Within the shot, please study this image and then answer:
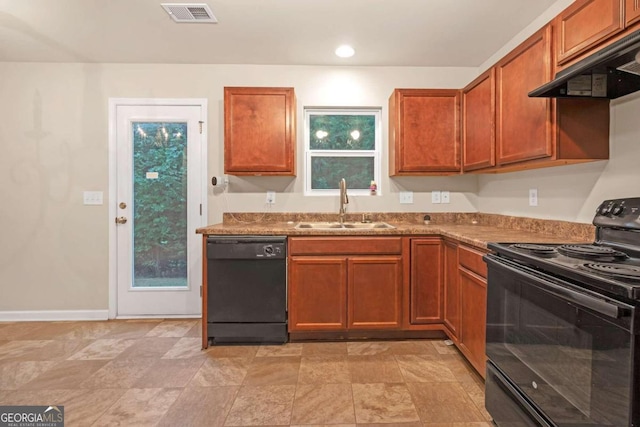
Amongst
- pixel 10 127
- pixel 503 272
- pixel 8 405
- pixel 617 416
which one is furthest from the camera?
pixel 10 127

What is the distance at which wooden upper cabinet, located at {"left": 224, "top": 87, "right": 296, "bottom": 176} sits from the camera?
2723mm

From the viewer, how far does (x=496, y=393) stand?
4.99ft

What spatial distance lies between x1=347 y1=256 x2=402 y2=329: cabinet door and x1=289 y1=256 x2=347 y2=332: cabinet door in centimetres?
8

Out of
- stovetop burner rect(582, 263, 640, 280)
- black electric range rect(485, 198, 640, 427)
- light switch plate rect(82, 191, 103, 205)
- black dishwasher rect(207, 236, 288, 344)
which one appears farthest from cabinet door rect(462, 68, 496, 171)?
light switch plate rect(82, 191, 103, 205)

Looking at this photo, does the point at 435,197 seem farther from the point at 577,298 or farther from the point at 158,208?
the point at 158,208

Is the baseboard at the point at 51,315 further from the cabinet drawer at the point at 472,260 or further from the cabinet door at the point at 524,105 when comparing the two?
the cabinet door at the point at 524,105

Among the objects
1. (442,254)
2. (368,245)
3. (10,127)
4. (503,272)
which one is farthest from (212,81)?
(503,272)

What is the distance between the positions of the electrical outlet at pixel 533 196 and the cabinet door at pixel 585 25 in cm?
97

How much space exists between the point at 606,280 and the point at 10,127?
444 cm

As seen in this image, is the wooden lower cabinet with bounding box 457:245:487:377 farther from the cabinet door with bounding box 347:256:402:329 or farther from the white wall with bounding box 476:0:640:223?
the white wall with bounding box 476:0:640:223

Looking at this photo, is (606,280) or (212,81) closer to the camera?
(606,280)

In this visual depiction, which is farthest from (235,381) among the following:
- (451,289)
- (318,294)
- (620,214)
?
(620,214)

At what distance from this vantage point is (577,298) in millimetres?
1037

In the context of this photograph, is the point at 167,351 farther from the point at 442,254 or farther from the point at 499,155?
the point at 499,155
